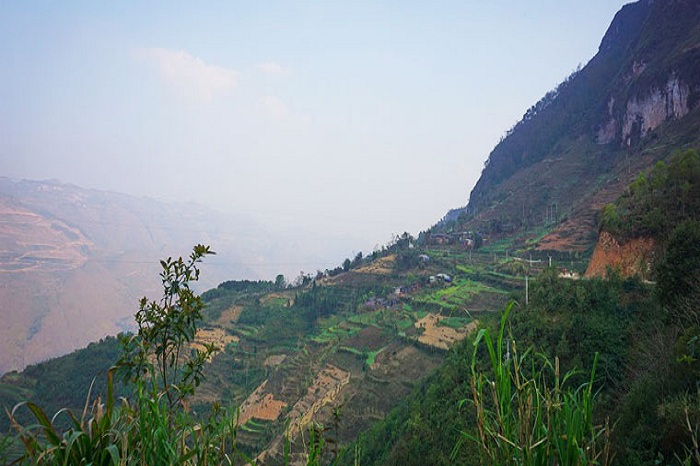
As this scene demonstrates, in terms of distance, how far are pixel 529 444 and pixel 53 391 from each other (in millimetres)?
43770

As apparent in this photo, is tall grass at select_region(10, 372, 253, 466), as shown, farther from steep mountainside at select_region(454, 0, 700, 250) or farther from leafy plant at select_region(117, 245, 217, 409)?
steep mountainside at select_region(454, 0, 700, 250)

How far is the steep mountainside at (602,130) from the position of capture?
39.5 metres

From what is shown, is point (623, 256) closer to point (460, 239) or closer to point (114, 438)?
point (114, 438)

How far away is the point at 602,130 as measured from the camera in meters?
64.2

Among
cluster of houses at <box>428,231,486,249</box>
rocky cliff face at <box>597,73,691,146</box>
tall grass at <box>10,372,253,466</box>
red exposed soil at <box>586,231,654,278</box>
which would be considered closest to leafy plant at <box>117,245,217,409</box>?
tall grass at <box>10,372,253,466</box>

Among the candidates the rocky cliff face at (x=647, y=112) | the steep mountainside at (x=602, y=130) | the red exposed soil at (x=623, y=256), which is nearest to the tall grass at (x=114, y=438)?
the red exposed soil at (x=623, y=256)

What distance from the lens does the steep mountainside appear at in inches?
1556

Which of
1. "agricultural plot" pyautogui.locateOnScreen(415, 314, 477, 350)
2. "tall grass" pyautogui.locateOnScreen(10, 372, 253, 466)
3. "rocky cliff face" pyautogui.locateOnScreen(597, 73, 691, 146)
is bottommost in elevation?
"agricultural plot" pyautogui.locateOnScreen(415, 314, 477, 350)

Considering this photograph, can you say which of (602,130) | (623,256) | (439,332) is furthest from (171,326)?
(602,130)

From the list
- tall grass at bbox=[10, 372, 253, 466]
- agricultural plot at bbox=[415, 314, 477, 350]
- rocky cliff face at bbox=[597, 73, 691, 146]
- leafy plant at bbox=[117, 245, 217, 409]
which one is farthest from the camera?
rocky cliff face at bbox=[597, 73, 691, 146]

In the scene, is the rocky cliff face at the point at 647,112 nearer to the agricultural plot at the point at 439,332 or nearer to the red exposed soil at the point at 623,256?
the red exposed soil at the point at 623,256

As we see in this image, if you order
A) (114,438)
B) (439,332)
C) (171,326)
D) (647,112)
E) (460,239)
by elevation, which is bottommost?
(439,332)

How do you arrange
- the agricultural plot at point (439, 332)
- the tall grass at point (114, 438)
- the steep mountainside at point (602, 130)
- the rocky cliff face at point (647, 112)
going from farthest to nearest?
the rocky cliff face at point (647, 112), the steep mountainside at point (602, 130), the agricultural plot at point (439, 332), the tall grass at point (114, 438)

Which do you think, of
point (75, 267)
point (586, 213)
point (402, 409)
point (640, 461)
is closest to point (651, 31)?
point (586, 213)
